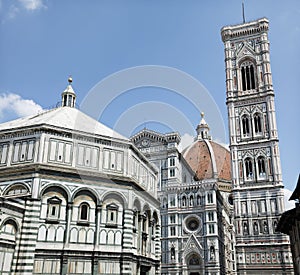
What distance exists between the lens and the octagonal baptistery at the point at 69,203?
19.4m

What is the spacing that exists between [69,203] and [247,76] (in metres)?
40.2

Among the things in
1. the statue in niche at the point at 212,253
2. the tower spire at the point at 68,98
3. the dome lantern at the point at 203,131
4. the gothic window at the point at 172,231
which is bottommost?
the statue in niche at the point at 212,253

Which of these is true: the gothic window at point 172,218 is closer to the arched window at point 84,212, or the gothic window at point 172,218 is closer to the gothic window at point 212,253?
the gothic window at point 212,253

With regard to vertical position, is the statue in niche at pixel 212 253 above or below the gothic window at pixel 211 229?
below

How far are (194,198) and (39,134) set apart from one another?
32290 mm

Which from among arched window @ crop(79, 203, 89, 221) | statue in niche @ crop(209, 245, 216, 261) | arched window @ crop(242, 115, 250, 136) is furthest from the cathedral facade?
arched window @ crop(79, 203, 89, 221)

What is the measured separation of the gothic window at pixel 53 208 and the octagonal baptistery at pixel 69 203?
0.19 feet

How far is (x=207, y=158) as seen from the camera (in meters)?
74.6

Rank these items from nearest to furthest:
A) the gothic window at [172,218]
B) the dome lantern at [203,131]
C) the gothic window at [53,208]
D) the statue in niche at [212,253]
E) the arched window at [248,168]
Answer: the gothic window at [53,208] < the statue in niche at [212,253] < the arched window at [248,168] < the gothic window at [172,218] < the dome lantern at [203,131]

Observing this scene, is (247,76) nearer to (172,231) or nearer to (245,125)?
(245,125)

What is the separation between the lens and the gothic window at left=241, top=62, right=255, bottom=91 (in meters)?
52.4

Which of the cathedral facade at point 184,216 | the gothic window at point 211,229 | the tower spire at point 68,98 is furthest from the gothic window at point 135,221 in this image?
the gothic window at point 211,229

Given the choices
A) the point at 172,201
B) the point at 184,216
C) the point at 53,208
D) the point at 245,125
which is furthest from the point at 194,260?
the point at 53,208

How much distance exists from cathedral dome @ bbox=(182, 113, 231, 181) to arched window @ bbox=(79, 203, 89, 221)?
1959 inches
